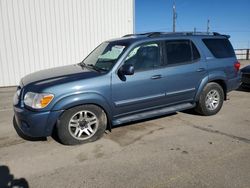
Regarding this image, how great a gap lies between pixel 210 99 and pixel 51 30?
7.18m

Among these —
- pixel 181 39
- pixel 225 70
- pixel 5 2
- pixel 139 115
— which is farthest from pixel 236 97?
pixel 5 2

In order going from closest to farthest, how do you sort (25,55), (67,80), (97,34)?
(67,80) → (25,55) → (97,34)

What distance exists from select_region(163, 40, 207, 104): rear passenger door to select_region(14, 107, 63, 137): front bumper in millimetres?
2257

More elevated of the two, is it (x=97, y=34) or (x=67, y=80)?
(x=97, y=34)

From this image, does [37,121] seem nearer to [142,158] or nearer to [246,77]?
[142,158]

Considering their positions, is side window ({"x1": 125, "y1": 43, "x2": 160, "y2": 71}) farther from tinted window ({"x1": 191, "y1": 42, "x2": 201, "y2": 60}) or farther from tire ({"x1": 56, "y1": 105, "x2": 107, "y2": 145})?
tire ({"x1": 56, "y1": 105, "x2": 107, "y2": 145})

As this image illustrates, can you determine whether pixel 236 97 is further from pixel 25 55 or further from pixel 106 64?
pixel 25 55

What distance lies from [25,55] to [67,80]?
6.75 metres

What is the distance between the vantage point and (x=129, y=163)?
3686 millimetres

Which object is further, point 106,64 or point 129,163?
point 106,64

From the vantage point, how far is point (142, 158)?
12.6 feet

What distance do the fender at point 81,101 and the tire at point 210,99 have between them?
232 cm

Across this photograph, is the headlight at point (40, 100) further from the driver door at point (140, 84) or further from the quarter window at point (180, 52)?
the quarter window at point (180, 52)

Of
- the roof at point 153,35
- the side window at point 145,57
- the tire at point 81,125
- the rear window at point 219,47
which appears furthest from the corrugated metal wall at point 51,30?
the tire at point 81,125
